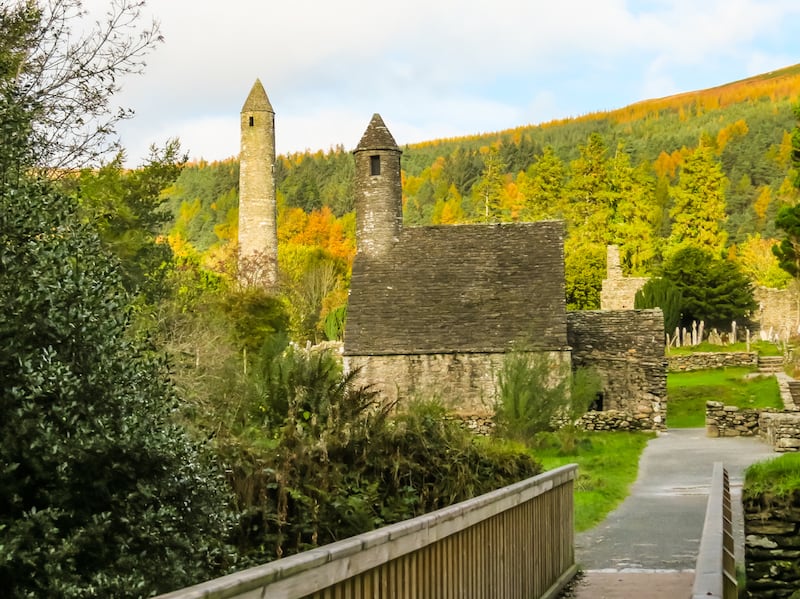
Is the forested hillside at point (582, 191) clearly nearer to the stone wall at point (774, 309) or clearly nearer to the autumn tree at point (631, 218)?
the autumn tree at point (631, 218)

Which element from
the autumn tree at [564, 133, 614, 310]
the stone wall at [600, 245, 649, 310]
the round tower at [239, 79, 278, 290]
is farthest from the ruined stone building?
the round tower at [239, 79, 278, 290]

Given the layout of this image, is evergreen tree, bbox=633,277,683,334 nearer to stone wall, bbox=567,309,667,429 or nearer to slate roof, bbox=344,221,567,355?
stone wall, bbox=567,309,667,429

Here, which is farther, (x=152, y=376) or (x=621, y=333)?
(x=621, y=333)

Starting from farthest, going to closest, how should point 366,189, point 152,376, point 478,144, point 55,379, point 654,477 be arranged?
1. point 478,144
2. point 366,189
3. point 654,477
4. point 152,376
5. point 55,379

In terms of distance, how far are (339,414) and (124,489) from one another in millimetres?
3418

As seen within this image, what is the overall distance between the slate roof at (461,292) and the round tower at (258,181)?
35151mm

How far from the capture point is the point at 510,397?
1086 inches

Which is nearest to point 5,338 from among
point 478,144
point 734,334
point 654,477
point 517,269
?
point 654,477

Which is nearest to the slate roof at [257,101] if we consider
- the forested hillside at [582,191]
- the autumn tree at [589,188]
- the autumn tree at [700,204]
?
the forested hillside at [582,191]

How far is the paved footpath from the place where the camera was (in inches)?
413

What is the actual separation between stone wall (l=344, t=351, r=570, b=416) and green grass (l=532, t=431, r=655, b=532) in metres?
4.13

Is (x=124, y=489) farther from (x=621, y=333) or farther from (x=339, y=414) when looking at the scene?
(x=621, y=333)

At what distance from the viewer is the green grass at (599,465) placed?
1709 centimetres

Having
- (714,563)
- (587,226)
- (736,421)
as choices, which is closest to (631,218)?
(587,226)
